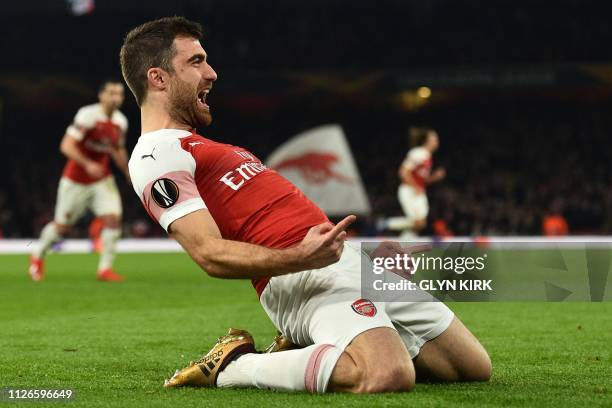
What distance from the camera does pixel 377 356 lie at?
3676 millimetres

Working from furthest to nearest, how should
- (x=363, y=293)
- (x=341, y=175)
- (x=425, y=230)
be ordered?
(x=425, y=230)
(x=341, y=175)
(x=363, y=293)

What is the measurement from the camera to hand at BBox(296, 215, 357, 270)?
11.5 ft

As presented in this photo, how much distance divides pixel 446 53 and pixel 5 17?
41.4 feet

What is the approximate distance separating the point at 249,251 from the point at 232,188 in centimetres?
45

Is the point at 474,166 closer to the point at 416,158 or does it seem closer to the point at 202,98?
the point at 416,158

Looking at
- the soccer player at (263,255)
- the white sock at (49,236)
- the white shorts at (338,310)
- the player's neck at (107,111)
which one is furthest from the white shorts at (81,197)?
the white shorts at (338,310)

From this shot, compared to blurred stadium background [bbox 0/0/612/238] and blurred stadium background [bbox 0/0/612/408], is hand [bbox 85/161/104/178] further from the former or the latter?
blurred stadium background [bbox 0/0/612/238]

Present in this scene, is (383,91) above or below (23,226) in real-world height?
above

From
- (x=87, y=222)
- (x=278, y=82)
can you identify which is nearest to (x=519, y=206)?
(x=278, y=82)

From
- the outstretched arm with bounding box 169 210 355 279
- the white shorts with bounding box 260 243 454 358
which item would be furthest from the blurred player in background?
the outstretched arm with bounding box 169 210 355 279

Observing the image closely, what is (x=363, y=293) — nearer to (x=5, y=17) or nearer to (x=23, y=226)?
(x=23, y=226)

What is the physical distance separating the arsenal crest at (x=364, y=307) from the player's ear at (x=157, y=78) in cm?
110

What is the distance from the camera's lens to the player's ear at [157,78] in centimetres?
396

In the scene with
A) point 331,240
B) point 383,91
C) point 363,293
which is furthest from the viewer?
point 383,91
